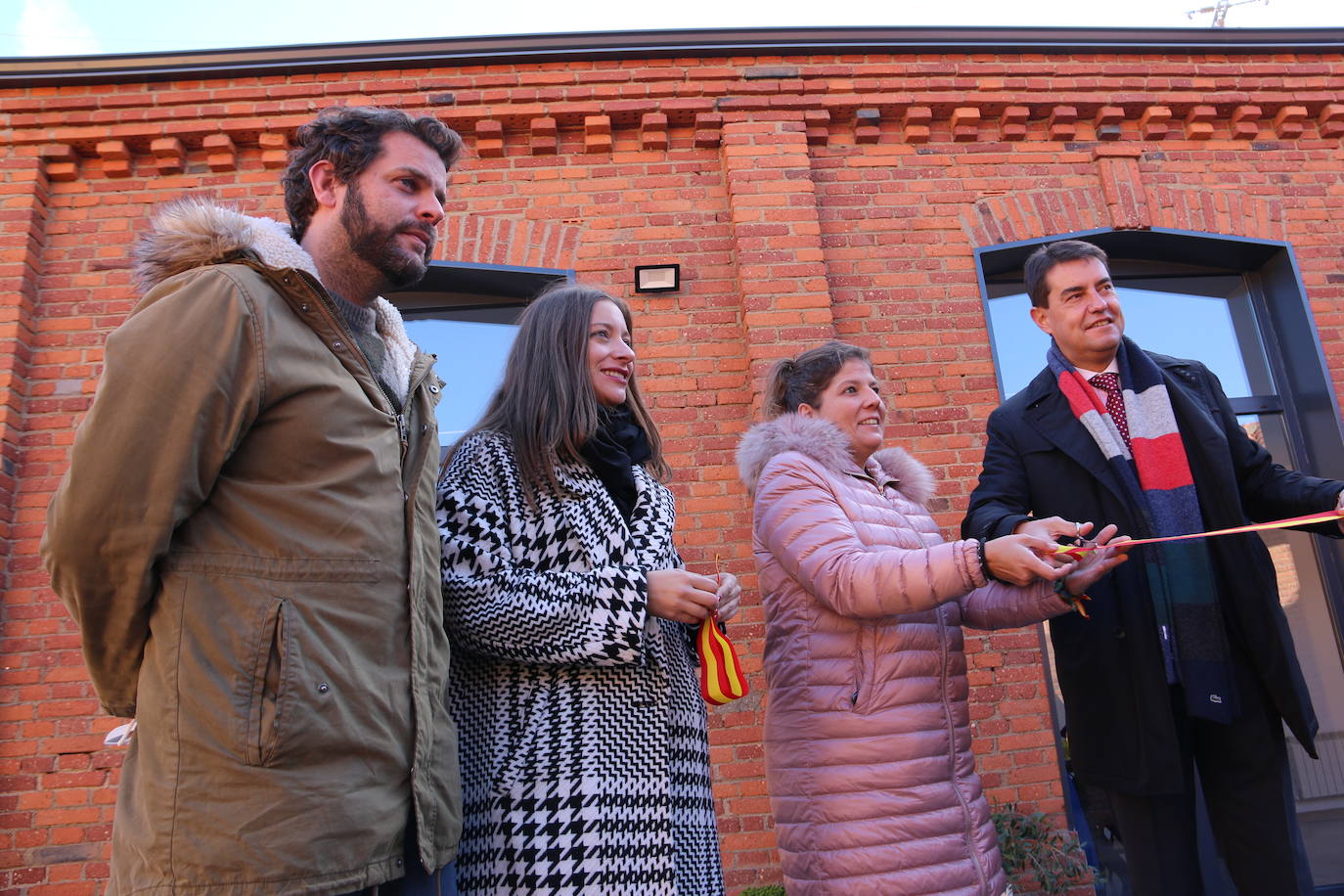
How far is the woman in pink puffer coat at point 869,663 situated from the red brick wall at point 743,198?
203 centimetres

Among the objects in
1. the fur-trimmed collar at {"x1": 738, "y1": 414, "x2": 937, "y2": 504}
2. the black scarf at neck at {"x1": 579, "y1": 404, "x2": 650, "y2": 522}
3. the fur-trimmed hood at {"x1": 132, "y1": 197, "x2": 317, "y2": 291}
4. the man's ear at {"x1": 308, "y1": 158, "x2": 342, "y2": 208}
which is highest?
the man's ear at {"x1": 308, "y1": 158, "x2": 342, "y2": 208}

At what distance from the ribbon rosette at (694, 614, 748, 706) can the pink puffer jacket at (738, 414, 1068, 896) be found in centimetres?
34

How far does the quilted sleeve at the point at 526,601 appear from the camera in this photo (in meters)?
1.95

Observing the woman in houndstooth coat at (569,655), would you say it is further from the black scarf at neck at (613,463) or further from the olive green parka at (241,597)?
the olive green parka at (241,597)

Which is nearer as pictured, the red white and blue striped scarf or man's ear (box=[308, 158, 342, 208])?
man's ear (box=[308, 158, 342, 208])

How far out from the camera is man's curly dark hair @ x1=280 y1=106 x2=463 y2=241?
2121 millimetres

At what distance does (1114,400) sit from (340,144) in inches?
95.5

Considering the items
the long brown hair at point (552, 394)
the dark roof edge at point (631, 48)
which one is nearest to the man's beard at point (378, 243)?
the long brown hair at point (552, 394)

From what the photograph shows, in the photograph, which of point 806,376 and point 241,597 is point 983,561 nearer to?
point 806,376

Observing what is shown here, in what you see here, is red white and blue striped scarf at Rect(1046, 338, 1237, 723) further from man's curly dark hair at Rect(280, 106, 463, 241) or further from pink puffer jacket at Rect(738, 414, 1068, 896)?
man's curly dark hair at Rect(280, 106, 463, 241)

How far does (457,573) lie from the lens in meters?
2.03

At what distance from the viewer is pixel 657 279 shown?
17.3ft

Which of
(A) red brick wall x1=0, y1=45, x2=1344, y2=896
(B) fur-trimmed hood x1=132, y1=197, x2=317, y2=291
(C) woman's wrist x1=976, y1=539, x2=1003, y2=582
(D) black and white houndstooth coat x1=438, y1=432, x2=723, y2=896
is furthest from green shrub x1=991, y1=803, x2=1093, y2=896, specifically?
(B) fur-trimmed hood x1=132, y1=197, x2=317, y2=291

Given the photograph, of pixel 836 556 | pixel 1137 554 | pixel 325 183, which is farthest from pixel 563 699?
pixel 1137 554
